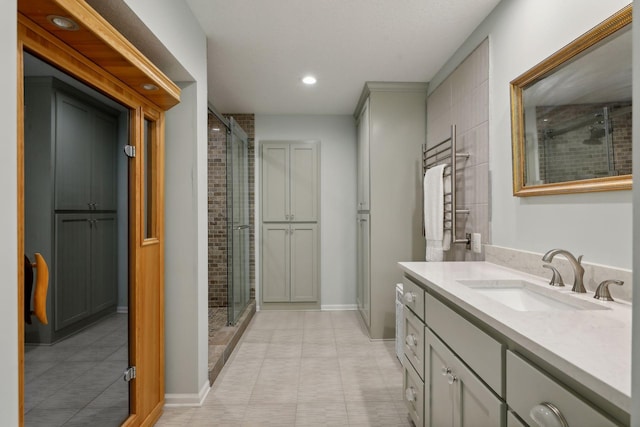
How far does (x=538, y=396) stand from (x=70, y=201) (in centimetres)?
168

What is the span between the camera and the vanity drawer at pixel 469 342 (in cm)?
102

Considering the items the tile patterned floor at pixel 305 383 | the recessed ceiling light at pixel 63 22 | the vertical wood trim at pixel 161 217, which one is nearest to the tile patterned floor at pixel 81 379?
the vertical wood trim at pixel 161 217

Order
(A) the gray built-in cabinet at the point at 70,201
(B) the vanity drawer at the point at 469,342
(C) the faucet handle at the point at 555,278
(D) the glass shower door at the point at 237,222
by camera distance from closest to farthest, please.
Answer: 1. (B) the vanity drawer at the point at 469,342
2. (A) the gray built-in cabinet at the point at 70,201
3. (C) the faucet handle at the point at 555,278
4. (D) the glass shower door at the point at 237,222

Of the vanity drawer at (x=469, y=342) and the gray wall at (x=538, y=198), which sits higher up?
the gray wall at (x=538, y=198)

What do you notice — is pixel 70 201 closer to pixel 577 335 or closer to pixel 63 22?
pixel 63 22

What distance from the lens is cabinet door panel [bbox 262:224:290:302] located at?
4.43 metres

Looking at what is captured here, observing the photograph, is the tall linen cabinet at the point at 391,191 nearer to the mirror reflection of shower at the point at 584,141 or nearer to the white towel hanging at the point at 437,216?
the white towel hanging at the point at 437,216

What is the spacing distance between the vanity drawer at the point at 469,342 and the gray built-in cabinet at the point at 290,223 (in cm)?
291

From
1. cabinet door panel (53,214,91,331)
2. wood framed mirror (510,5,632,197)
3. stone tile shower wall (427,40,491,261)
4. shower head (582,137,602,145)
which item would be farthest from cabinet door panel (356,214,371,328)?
cabinet door panel (53,214,91,331)

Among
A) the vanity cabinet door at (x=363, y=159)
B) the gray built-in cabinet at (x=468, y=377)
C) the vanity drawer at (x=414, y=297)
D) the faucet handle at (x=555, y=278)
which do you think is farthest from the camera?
the vanity cabinet door at (x=363, y=159)

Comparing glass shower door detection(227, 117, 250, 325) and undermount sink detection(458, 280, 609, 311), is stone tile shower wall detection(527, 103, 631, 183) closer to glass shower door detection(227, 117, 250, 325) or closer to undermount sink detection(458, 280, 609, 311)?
undermount sink detection(458, 280, 609, 311)

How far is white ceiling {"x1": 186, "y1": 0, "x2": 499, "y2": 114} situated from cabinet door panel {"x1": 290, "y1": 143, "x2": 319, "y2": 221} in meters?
0.85

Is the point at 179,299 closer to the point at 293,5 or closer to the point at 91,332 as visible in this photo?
the point at 91,332
